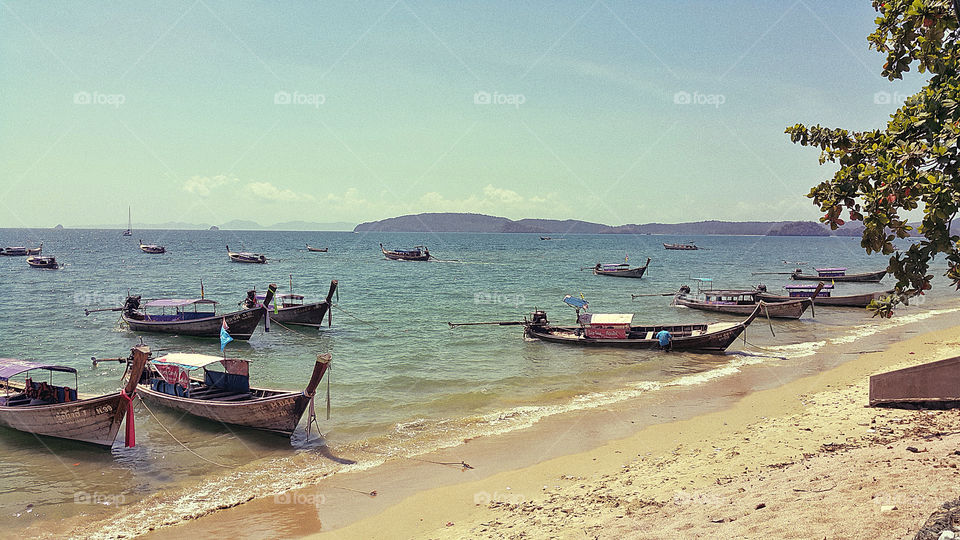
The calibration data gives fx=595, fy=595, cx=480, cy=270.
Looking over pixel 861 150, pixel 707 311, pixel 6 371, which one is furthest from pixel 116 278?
pixel 861 150

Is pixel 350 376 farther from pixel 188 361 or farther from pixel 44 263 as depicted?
pixel 44 263

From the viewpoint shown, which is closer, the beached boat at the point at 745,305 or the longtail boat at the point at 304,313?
the longtail boat at the point at 304,313

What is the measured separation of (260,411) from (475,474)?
20.7 feet

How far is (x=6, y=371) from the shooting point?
1616 centimetres

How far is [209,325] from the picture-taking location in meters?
31.0

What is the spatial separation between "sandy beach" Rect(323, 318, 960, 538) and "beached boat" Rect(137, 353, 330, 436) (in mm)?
5049

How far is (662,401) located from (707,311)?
24.3m

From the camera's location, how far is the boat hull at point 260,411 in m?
15.5

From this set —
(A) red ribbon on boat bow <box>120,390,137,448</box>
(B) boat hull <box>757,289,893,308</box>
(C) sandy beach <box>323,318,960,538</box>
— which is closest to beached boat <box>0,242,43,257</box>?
(A) red ribbon on boat bow <box>120,390,137,448</box>

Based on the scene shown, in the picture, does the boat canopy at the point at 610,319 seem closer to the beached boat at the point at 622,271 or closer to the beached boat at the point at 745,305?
the beached boat at the point at 745,305

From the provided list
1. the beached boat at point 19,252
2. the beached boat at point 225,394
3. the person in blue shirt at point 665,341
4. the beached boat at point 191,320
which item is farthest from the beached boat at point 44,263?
the person in blue shirt at point 665,341

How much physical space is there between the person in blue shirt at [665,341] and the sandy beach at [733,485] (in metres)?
9.30

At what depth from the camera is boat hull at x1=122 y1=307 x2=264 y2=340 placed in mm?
30109

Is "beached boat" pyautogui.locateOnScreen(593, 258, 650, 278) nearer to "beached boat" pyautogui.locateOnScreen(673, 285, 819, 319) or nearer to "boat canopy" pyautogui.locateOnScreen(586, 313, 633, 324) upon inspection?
"beached boat" pyautogui.locateOnScreen(673, 285, 819, 319)
